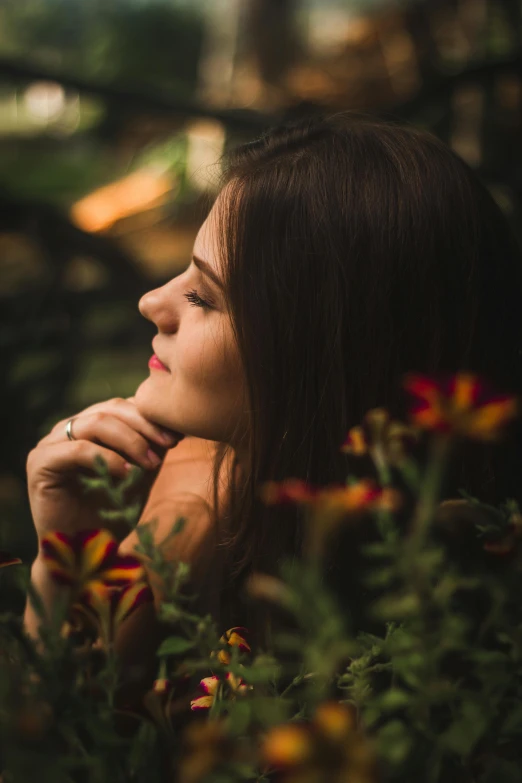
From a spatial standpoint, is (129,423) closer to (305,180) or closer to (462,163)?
(305,180)

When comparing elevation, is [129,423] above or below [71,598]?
below

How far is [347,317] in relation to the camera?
1052 millimetres

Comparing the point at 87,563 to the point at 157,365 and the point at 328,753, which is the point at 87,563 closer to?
the point at 328,753

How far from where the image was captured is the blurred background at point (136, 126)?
7.11ft

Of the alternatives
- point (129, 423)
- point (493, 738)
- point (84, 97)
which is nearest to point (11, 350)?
point (84, 97)

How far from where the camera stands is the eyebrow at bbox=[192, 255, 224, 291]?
109 cm

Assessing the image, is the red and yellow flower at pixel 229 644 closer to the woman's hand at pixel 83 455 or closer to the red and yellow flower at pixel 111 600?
the red and yellow flower at pixel 111 600

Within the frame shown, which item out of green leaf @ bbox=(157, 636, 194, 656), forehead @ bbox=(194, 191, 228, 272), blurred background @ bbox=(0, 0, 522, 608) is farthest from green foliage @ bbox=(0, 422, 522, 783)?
forehead @ bbox=(194, 191, 228, 272)

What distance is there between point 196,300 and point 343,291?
207mm

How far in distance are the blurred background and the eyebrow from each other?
0.73ft

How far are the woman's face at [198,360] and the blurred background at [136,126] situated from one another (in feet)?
0.80

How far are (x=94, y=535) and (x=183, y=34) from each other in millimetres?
8928

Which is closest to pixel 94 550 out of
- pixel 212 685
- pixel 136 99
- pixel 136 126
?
pixel 212 685

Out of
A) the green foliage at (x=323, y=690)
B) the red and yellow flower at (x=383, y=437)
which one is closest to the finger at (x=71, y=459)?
the green foliage at (x=323, y=690)
